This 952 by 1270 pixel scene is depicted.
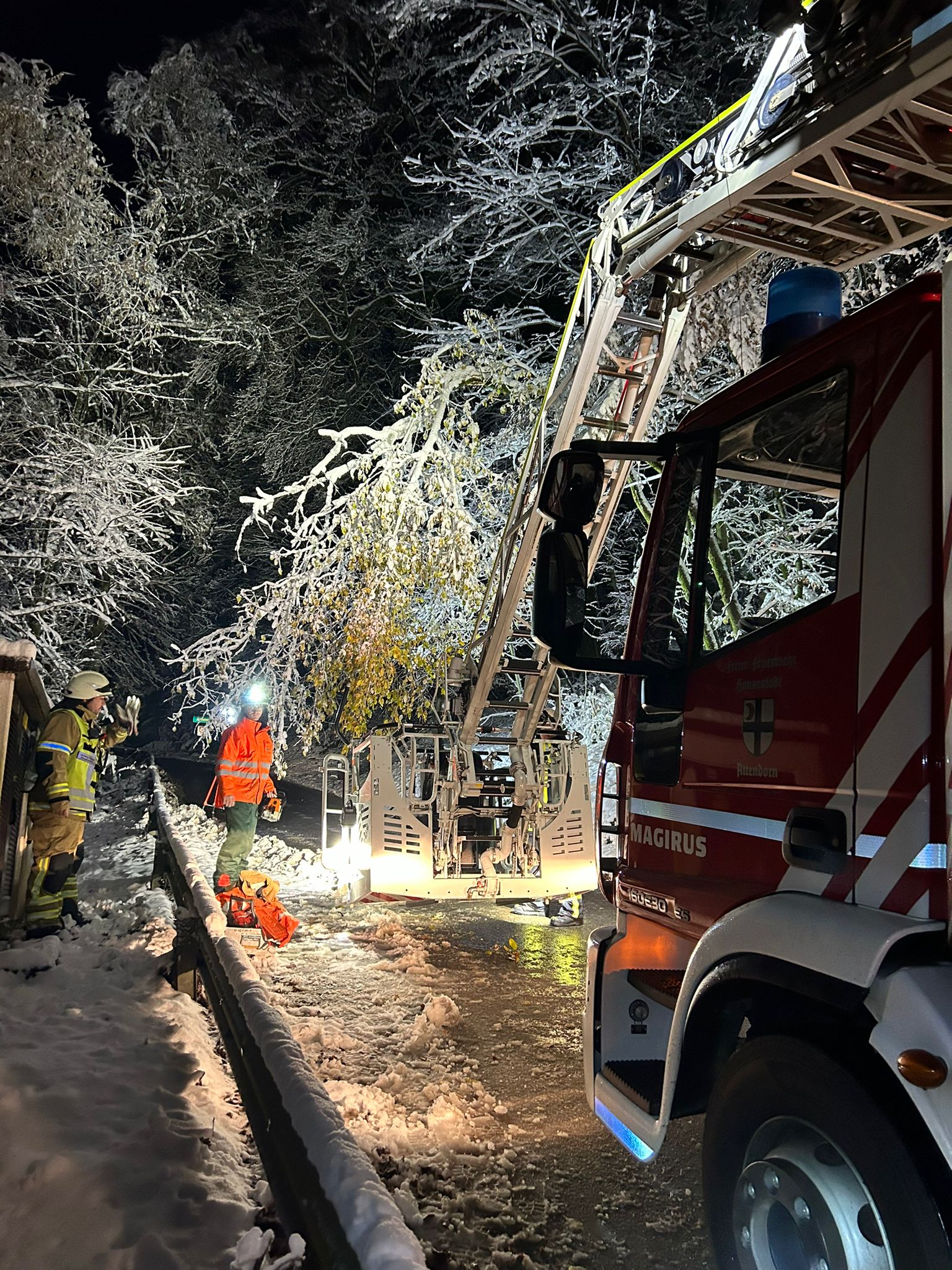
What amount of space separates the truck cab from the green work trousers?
545 cm

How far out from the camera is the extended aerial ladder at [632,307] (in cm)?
263

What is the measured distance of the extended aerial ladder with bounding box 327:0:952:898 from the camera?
2.63 meters

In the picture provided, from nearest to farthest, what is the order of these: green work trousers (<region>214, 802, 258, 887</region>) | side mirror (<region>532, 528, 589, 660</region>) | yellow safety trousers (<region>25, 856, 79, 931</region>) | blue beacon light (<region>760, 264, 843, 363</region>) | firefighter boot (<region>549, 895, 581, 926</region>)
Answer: side mirror (<region>532, 528, 589, 660</region>)
blue beacon light (<region>760, 264, 843, 363</region>)
yellow safety trousers (<region>25, 856, 79, 931</region>)
firefighter boot (<region>549, 895, 581, 926</region>)
green work trousers (<region>214, 802, 258, 887</region>)

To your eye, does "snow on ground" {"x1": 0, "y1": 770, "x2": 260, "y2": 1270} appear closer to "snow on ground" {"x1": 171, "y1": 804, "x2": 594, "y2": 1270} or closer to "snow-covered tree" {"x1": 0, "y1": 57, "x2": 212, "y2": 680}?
"snow on ground" {"x1": 171, "y1": 804, "x2": 594, "y2": 1270}

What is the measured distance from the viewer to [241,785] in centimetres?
808

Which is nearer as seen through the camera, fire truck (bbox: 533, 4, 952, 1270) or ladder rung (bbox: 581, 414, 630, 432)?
fire truck (bbox: 533, 4, 952, 1270)

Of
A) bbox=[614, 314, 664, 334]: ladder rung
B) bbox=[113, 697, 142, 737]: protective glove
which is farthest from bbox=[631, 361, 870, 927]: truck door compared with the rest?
bbox=[113, 697, 142, 737]: protective glove

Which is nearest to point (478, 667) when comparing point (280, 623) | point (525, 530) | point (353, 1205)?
point (525, 530)

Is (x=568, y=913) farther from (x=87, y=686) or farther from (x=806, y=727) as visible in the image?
(x=806, y=727)

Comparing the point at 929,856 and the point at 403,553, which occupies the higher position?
the point at 403,553

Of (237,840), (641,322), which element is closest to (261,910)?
(237,840)

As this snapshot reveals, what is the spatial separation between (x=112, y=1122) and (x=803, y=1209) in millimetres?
2559

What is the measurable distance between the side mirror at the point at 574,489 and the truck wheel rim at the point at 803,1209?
1.70 m

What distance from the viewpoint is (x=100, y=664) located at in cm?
1873
